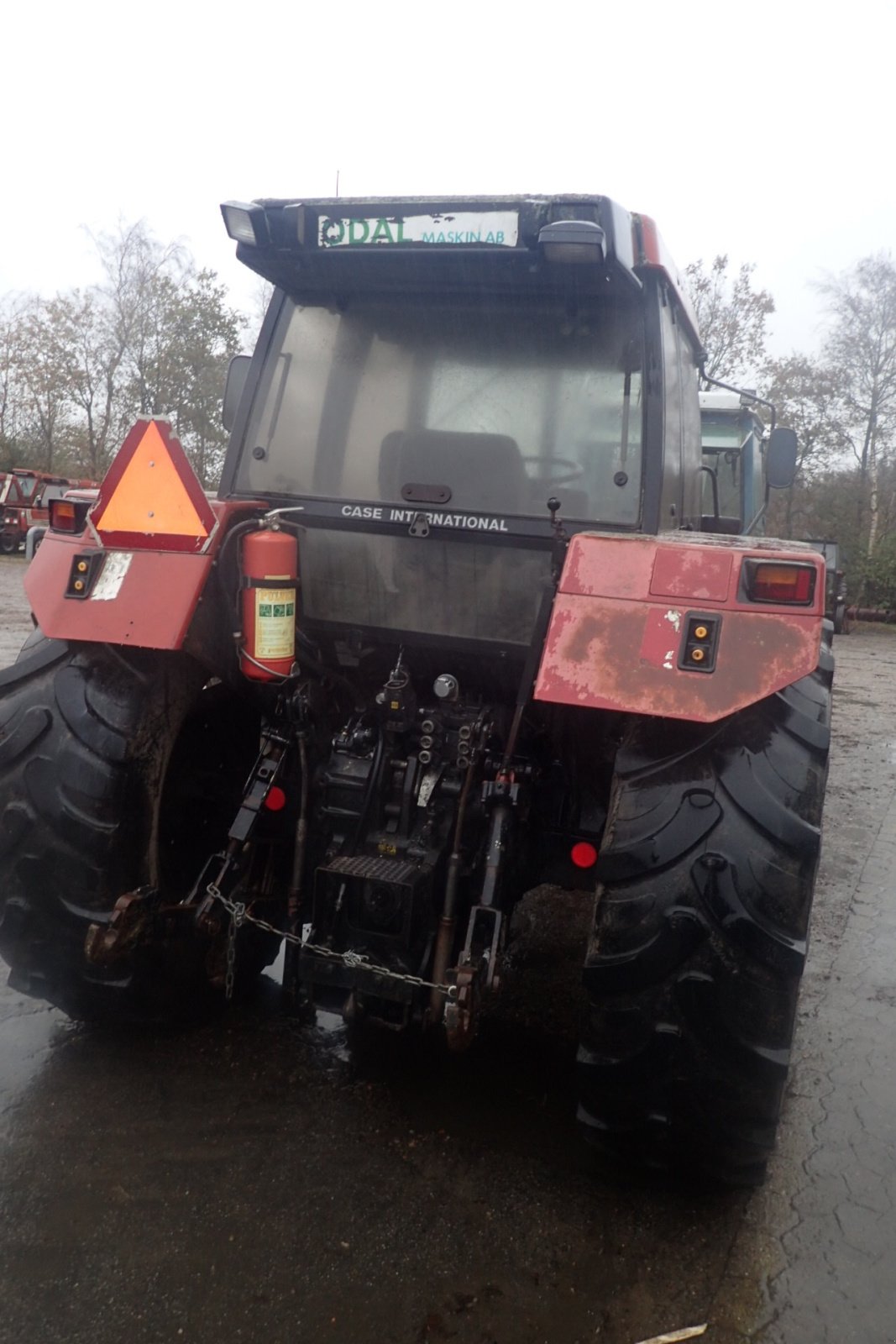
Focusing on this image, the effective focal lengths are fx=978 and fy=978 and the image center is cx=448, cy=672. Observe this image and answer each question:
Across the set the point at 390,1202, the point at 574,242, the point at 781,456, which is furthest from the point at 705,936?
the point at 781,456

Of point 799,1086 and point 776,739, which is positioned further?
point 799,1086

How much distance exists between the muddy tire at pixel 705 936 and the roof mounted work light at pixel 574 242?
126cm

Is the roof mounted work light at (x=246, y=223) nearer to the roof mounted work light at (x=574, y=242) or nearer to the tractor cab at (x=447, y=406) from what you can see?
the tractor cab at (x=447, y=406)

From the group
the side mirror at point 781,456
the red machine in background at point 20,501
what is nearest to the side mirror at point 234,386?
the side mirror at point 781,456

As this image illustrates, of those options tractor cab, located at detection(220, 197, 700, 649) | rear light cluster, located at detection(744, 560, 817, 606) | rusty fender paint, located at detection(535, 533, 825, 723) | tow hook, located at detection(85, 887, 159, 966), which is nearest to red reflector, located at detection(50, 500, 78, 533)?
tractor cab, located at detection(220, 197, 700, 649)

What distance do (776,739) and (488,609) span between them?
952 mm

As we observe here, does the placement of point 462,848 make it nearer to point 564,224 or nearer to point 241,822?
point 241,822

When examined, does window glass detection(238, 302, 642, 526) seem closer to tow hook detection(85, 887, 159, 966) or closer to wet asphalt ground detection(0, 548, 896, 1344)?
tow hook detection(85, 887, 159, 966)

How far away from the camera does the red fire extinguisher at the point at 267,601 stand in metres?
2.74

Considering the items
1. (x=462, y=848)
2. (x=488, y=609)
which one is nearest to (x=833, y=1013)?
(x=462, y=848)

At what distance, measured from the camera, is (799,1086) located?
314 cm

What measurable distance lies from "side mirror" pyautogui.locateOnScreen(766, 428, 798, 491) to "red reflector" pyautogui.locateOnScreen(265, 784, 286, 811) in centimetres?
258

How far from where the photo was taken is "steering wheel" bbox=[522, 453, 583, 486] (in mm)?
2900

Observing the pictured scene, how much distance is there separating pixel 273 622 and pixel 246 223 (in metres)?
1.17
